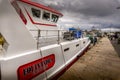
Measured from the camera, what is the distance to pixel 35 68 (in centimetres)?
397

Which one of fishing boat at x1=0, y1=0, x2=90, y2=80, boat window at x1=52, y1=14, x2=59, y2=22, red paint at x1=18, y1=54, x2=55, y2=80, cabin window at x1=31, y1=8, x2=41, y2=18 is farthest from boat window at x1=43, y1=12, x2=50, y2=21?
red paint at x1=18, y1=54, x2=55, y2=80

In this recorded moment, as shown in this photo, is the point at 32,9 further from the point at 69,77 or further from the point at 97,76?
the point at 97,76

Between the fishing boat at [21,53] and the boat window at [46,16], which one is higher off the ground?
the boat window at [46,16]

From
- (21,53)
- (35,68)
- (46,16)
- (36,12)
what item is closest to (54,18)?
(46,16)

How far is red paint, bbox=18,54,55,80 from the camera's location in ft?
11.5

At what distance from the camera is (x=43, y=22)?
24.9 feet

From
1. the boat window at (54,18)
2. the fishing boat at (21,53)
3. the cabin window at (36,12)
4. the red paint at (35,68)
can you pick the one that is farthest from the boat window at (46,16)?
the red paint at (35,68)

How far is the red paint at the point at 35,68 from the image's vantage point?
350 cm

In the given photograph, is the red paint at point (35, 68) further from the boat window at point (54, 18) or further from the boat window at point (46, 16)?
the boat window at point (54, 18)

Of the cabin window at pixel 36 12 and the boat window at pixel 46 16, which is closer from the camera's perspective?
the cabin window at pixel 36 12

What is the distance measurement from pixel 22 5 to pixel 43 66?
150 inches

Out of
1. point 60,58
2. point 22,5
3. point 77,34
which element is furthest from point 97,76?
point 22,5

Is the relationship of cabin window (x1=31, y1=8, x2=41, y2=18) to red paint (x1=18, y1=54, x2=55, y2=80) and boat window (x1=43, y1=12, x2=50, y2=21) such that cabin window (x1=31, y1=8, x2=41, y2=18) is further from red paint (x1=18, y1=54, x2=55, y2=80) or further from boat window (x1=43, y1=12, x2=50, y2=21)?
red paint (x1=18, y1=54, x2=55, y2=80)

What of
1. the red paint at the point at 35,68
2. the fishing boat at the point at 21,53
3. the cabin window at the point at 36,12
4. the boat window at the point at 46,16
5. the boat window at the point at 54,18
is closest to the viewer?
the fishing boat at the point at 21,53
